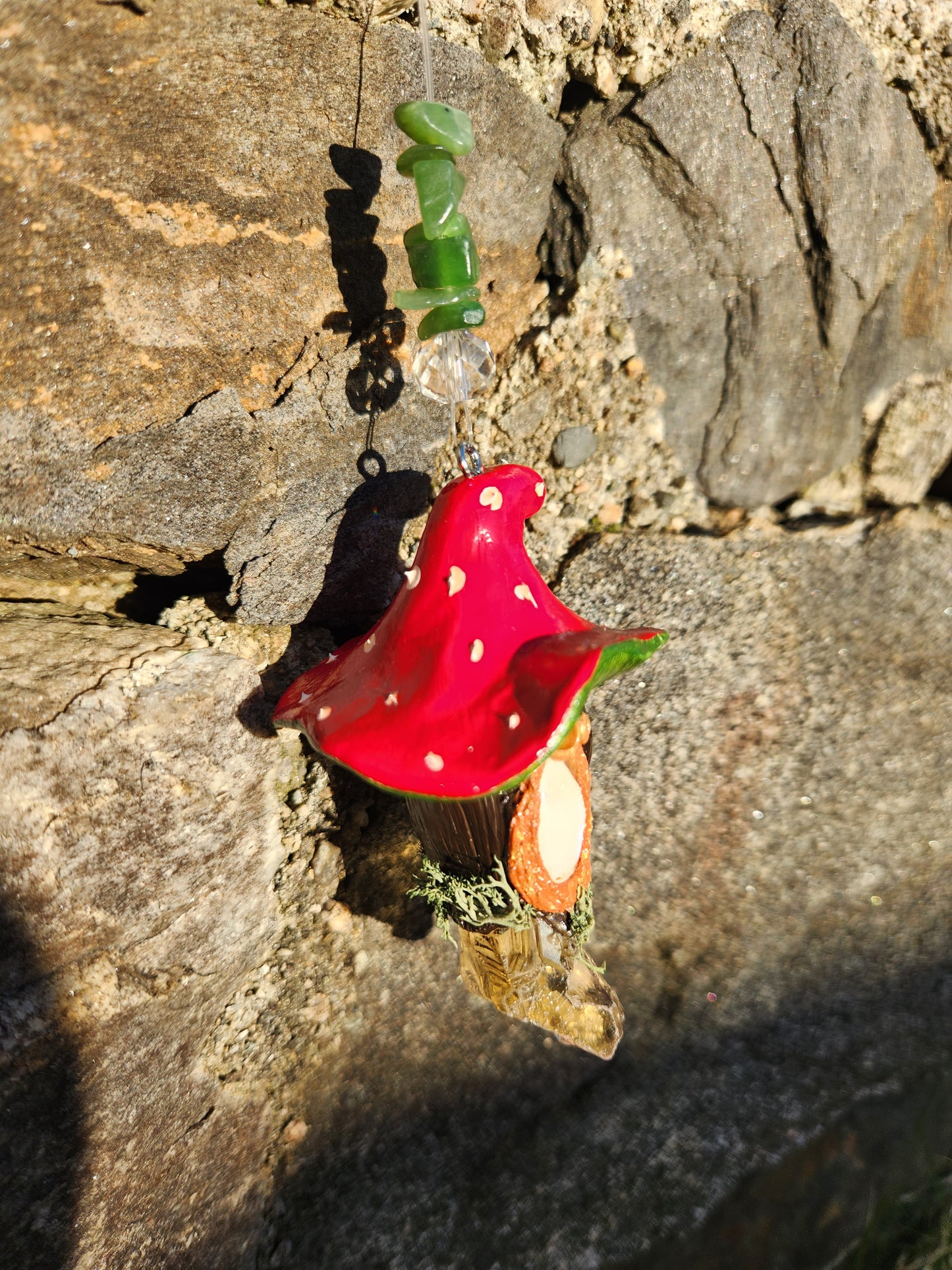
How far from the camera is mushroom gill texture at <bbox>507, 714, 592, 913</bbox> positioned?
2.90 ft

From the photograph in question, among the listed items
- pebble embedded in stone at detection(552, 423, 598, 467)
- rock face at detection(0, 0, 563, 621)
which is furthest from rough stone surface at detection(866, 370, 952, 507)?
rock face at detection(0, 0, 563, 621)

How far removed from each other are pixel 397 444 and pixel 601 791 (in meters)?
0.67

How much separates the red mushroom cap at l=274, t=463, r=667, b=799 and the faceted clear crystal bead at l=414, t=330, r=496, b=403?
0.13 m

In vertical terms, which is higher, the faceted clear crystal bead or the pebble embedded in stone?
the faceted clear crystal bead

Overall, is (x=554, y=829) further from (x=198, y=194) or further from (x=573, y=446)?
(x=198, y=194)

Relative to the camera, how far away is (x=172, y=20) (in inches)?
34.9

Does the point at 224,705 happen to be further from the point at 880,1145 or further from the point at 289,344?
the point at 880,1145

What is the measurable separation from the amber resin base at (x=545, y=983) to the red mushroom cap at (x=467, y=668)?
0.33m

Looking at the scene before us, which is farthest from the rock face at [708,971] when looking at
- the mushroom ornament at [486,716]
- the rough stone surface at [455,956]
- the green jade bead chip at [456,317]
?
the green jade bead chip at [456,317]

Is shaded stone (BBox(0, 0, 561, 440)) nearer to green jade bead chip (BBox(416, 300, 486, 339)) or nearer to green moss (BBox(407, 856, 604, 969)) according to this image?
green jade bead chip (BBox(416, 300, 486, 339))

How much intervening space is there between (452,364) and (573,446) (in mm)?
291

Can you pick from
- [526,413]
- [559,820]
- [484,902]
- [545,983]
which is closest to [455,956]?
[545,983]

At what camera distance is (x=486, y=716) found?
0.80 m

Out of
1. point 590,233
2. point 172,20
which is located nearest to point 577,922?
point 590,233
